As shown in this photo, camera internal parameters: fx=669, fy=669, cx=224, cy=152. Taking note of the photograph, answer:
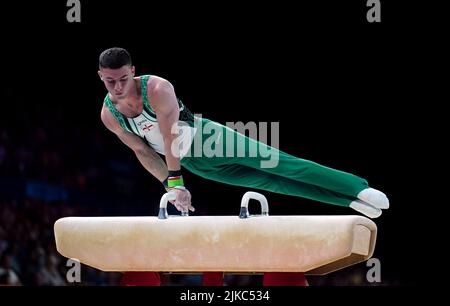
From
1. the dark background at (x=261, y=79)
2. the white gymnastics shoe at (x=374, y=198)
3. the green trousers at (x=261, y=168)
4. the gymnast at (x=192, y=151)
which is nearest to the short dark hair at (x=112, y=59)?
the gymnast at (x=192, y=151)

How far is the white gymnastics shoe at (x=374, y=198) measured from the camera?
4.38m

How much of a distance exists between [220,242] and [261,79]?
4.26m

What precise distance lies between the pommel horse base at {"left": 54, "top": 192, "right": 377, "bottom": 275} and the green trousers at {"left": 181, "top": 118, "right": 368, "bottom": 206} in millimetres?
511

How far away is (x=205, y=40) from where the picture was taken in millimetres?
7535

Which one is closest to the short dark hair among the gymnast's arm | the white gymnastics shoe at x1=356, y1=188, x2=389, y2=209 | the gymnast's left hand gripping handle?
the gymnast's arm

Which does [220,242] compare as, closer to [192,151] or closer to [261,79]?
[192,151]

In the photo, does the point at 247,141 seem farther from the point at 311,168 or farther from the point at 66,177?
the point at 66,177

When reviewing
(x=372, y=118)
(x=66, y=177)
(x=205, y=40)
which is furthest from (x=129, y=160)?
(x=372, y=118)

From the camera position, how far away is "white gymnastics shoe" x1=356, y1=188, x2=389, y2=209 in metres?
4.38

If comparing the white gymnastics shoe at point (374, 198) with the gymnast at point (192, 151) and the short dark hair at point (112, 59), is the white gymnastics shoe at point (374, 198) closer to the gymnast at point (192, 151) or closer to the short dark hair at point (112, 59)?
the gymnast at point (192, 151)

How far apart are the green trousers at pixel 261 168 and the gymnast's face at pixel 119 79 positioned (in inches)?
24.5

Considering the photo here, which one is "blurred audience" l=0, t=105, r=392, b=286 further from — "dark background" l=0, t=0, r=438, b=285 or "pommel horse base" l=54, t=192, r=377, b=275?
"pommel horse base" l=54, t=192, r=377, b=275

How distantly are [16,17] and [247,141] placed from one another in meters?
3.87

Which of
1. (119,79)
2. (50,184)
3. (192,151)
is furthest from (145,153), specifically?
(50,184)
